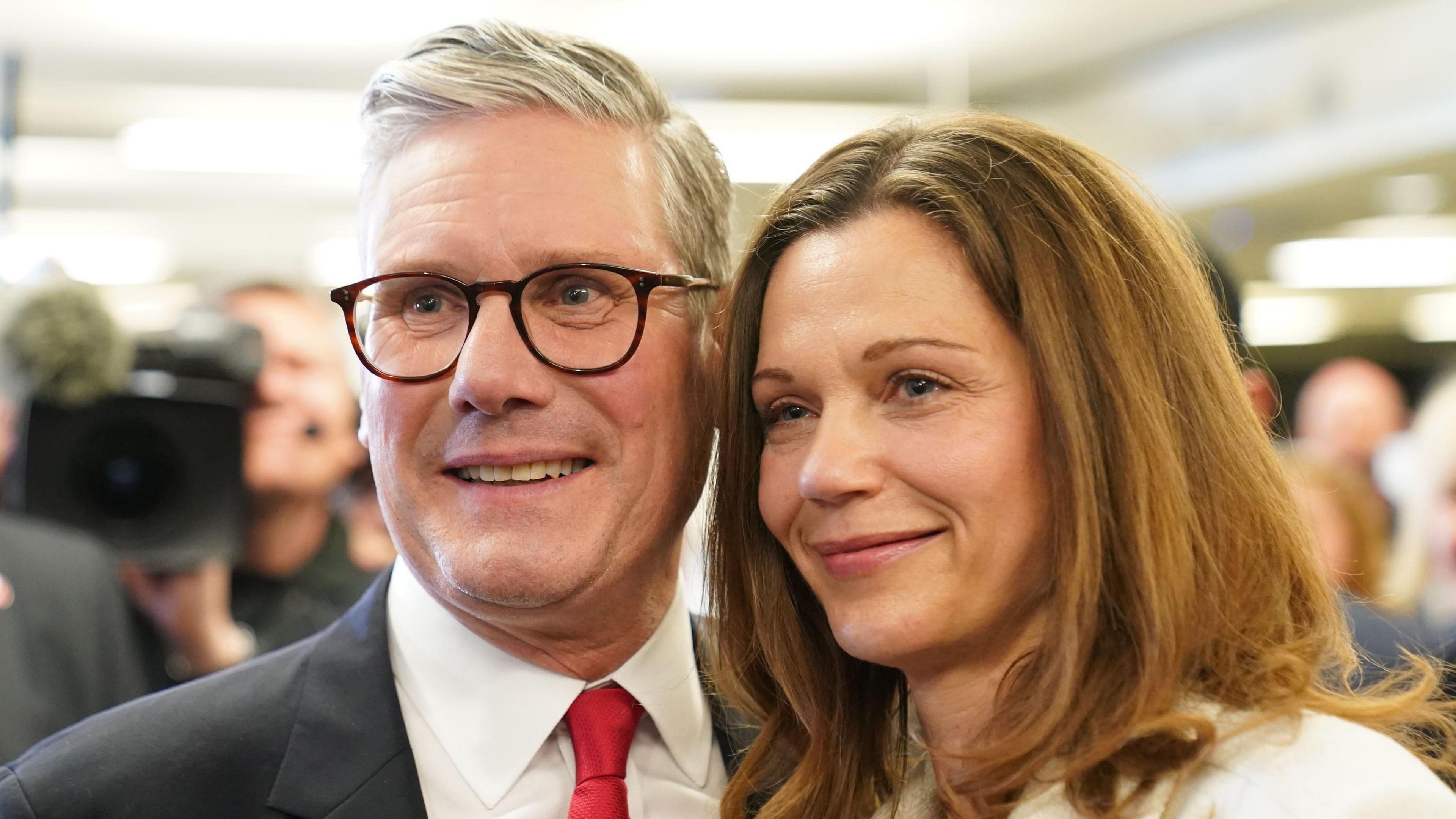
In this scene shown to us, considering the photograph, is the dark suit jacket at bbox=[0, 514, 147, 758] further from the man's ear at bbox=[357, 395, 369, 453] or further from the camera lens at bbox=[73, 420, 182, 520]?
the man's ear at bbox=[357, 395, 369, 453]

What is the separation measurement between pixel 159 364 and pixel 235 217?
464 centimetres

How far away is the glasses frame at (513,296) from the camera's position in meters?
1.54

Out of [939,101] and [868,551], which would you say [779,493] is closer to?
[868,551]

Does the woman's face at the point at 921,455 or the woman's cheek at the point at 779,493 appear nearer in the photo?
the woman's face at the point at 921,455

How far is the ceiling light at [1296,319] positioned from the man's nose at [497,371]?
625 centimetres

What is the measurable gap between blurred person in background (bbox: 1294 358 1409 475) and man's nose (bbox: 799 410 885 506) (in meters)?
4.73

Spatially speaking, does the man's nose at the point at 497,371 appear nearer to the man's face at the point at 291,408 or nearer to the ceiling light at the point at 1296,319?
the man's face at the point at 291,408

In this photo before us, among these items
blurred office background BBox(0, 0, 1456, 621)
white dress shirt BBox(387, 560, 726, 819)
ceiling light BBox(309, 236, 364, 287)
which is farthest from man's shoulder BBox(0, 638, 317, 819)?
ceiling light BBox(309, 236, 364, 287)

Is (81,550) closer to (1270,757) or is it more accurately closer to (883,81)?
(1270,757)

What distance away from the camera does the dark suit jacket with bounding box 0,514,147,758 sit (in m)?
A: 2.55

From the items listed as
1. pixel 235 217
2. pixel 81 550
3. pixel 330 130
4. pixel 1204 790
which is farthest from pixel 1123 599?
pixel 235 217

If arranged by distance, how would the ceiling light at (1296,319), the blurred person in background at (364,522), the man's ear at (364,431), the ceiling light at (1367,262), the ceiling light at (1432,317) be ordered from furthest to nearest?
the ceiling light at (1296,319), the ceiling light at (1432,317), the ceiling light at (1367,262), the blurred person in background at (364,522), the man's ear at (364,431)

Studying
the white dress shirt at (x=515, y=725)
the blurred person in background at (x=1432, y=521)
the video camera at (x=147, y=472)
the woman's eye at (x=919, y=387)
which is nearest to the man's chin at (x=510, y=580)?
the white dress shirt at (x=515, y=725)

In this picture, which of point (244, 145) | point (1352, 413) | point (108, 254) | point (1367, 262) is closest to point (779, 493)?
point (1352, 413)
